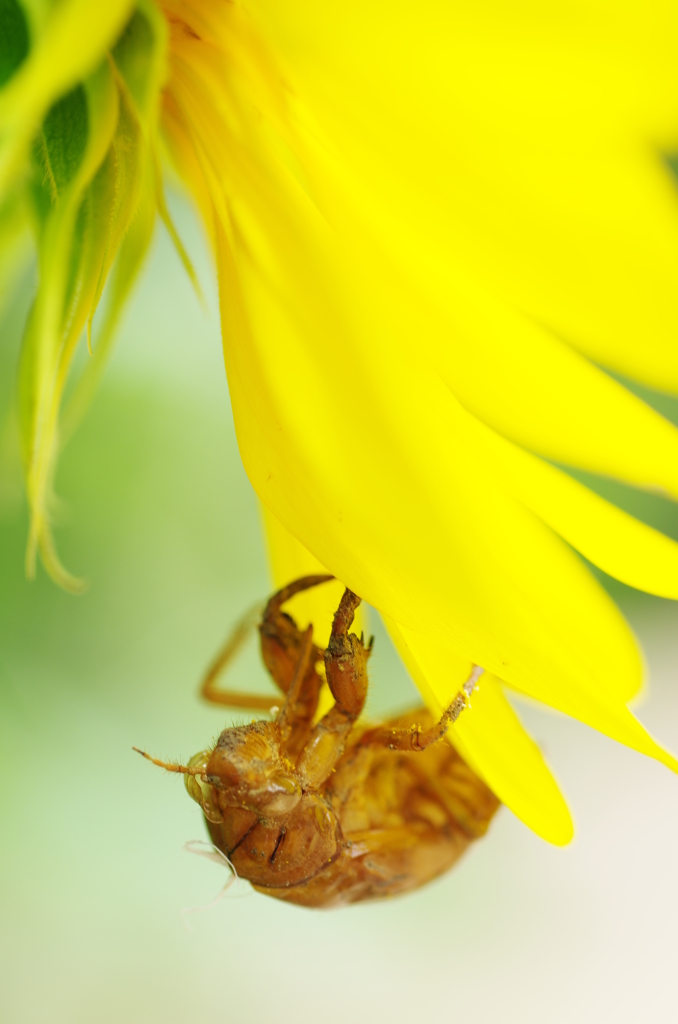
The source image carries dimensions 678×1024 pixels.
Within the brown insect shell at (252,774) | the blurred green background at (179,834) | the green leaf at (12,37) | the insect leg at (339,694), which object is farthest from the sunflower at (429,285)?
the blurred green background at (179,834)

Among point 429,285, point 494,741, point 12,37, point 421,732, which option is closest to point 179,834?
point 421,732

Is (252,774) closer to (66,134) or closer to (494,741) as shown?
(494,741)

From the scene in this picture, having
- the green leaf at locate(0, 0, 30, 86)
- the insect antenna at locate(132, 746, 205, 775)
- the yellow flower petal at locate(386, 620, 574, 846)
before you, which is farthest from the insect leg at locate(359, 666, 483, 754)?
the green leaf at locate(0, 0, 30, 86)

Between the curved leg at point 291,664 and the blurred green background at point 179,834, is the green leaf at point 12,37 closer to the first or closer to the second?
the curved leg at point 291,664

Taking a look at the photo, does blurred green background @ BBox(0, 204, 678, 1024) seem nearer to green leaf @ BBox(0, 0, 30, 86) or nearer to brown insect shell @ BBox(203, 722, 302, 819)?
brown insect shell @ BBox(203, 722, 302, 819)

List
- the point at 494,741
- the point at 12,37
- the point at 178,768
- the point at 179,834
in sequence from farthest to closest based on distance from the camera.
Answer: the point at 179,834 → the point at 178,768 → the point at 494,741 → the point at 12,37

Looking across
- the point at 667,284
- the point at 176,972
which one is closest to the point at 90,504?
the point at 176,972
